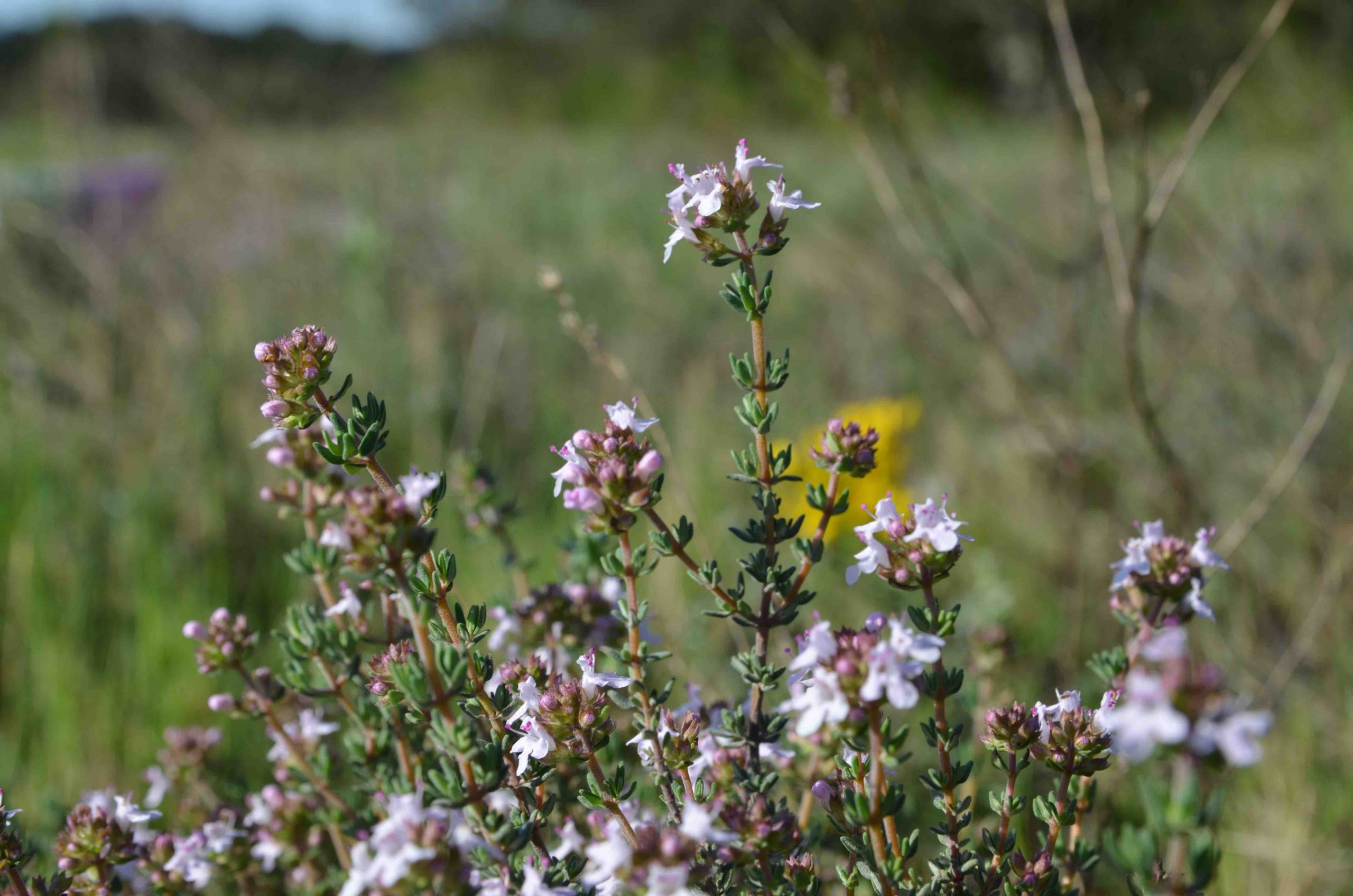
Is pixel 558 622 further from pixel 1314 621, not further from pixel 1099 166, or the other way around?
pixel 1314 621

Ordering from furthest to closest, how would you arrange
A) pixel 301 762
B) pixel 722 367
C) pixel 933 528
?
pixel 722 367 < pixel 301 762 < pixel 933 528

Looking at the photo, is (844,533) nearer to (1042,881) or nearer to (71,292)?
(1042,881)

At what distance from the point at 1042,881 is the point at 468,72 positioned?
31.4 meters

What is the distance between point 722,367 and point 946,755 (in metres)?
4.44

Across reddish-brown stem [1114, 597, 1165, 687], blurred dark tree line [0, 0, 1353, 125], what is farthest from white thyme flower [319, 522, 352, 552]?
blurred dark tree line [0, 0, 1353, 125]

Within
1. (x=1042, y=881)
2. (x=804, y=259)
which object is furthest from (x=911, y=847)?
(x=804, y=259)

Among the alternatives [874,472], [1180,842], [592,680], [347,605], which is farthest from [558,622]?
[874,472]

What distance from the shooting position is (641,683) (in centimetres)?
107

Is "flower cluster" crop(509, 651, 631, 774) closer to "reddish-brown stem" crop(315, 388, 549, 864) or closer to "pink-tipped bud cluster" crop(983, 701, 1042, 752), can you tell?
"reddish-brown stem" crop(315, 388, 549, 864)

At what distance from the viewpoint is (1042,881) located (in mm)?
952

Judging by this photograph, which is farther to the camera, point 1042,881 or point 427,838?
point 1042,881

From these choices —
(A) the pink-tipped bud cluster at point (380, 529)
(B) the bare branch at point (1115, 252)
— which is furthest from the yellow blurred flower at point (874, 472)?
(A) the pink-tipped bud cluster at point (380, 529)

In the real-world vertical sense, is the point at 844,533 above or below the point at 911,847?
above

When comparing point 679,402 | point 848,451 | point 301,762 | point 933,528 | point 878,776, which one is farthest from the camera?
point 679,402
